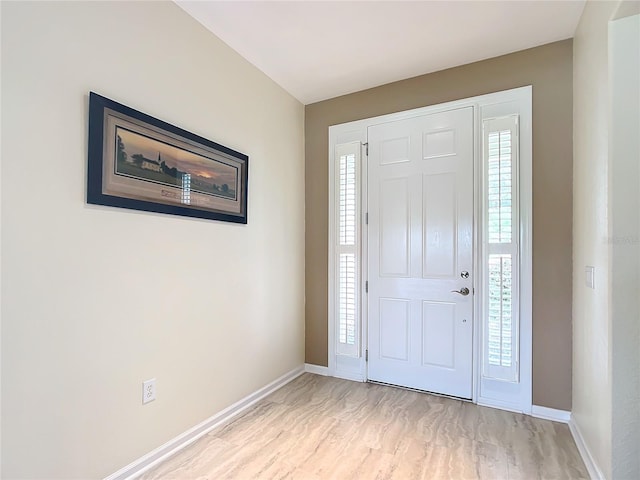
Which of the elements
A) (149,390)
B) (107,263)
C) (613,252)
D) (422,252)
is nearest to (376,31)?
(422,252)

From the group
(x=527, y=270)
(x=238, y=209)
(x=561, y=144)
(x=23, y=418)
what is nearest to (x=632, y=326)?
(x=527, y=270)

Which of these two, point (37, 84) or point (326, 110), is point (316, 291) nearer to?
point (326, 110)

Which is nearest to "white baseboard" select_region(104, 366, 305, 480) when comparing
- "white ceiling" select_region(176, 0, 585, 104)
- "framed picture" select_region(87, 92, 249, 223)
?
"framed picture" select_region(87, 92, 249, 223)

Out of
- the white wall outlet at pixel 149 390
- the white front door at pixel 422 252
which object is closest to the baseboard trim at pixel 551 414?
the white front door at pixel 422 252

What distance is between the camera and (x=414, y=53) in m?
2.46

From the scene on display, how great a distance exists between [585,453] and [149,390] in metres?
2.43

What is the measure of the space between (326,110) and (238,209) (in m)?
1.44

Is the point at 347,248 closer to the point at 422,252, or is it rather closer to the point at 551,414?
the point at 422,252

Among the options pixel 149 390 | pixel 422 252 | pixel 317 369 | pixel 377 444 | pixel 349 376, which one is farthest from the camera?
pixel 317 369

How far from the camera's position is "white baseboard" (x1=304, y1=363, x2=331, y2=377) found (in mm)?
3154

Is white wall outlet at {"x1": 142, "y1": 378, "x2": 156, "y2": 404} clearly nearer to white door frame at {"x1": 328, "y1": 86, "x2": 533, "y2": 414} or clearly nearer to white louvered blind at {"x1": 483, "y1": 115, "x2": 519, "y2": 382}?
white door frame at {"x1": 328, "y1": 86, "x2": 533, "y2": 414}

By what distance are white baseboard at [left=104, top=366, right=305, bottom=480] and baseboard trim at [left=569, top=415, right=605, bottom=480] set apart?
2.07 meters

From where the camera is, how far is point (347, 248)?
10.1 feet

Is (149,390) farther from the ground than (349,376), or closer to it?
farther from the ground
